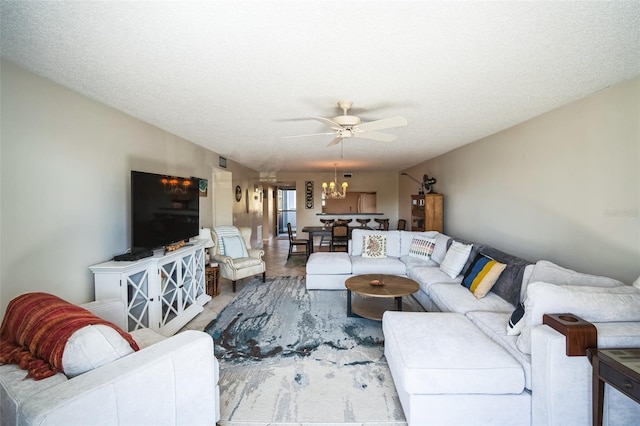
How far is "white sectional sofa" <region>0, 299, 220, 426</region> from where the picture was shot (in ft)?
3.27

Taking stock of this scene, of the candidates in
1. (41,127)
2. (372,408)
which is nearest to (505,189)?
(372,408)

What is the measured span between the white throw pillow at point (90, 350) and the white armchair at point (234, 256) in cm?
299

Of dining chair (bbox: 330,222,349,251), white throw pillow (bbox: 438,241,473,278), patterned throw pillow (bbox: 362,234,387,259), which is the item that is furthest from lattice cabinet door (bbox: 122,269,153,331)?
dining chair (bbox: 330,222,349,251)

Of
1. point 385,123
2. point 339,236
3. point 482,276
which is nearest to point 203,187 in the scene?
point 339,236

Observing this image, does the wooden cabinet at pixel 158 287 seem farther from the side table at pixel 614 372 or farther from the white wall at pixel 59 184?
the side table at pixel 614 372

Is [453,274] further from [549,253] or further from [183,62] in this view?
[183,62]

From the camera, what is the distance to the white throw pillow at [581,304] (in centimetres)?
157

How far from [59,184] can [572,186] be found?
450 centimetres

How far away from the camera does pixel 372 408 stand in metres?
1.85

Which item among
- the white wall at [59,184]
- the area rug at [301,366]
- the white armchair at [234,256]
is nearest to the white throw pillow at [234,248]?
the white armchair at [234,256]

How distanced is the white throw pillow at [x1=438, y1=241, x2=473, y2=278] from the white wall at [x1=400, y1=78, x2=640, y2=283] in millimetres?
627

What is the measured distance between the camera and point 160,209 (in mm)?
2957

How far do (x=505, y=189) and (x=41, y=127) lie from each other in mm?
4784

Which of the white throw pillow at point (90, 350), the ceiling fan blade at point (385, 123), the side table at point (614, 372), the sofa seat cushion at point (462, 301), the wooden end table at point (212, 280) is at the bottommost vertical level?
the wooden end table at point (212, 280)
